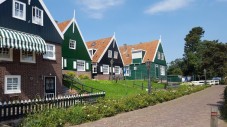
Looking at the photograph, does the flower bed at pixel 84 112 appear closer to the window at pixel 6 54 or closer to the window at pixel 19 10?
the window at pixel 6 54

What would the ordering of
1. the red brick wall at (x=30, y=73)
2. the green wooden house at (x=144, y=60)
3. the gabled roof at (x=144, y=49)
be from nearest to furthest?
1. the red brick wall at (x=30, y=73)
2. the green wooden house at (x=144, y=60)
3. the gabled roof at (x=144, y=49)

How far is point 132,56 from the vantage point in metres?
61.8

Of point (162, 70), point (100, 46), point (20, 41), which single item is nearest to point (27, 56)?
point (20, 41)

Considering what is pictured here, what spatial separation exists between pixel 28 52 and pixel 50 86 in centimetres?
448

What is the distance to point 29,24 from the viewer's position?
83.6ft

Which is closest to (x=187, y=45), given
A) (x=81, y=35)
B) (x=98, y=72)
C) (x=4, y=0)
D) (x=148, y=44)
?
(x=148, y=44)

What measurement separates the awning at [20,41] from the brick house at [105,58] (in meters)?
22.9

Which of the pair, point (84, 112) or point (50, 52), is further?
point (50, 52)

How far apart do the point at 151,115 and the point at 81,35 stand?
26.5 meters

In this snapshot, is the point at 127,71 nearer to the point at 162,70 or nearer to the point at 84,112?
the point at 162,70

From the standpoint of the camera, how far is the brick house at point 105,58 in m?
47.6

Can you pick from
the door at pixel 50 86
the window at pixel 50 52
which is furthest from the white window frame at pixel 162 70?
the door at pixel 50 86

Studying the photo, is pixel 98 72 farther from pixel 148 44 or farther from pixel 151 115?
pixel 151 115

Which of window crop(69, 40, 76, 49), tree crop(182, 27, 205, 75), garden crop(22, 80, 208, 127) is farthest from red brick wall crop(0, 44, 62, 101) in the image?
tree crop(182, 27, 205, 75)
